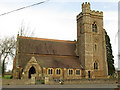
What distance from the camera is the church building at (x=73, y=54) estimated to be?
111 ft

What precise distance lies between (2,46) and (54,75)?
1857 centimetres

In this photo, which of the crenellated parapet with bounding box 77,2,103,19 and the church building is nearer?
the church building

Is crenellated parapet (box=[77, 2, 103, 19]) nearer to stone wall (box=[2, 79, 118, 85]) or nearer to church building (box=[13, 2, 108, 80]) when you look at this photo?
church building (box=[13, 2, 108, 80])

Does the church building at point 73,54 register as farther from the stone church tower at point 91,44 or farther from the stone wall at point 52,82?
the stone wall at point 52,82

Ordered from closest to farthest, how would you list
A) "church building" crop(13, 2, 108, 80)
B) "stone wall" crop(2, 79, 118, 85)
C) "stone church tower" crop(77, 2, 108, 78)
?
"stone wall" crop(2, 79, 118, 85)
"church building" crop(13, 2, 108, 80)
"stone church tower" crop(77, 2, 108, 78)

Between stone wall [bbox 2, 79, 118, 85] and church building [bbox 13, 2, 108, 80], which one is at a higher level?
church building [bbox 13, 2, 108, 80]

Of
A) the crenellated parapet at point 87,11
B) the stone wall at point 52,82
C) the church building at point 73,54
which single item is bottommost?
the stone wall at point 52,82

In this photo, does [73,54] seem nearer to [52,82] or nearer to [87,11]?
[87,11]

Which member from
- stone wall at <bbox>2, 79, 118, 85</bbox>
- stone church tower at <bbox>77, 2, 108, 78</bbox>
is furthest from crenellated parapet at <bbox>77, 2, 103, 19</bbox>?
stone wall at <bbox>2, 79, 118, 85</bbox>

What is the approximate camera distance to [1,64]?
4012 centimetres

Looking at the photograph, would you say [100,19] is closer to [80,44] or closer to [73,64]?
[80,44]

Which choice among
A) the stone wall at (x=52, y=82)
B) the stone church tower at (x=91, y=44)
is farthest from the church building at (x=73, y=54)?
the stone wall at (x=52, y=82)

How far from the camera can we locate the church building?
33750 mm

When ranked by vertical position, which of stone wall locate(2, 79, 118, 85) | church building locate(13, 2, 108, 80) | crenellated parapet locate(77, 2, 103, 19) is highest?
crenellated parapet locate(77, 2, 103, 19)
